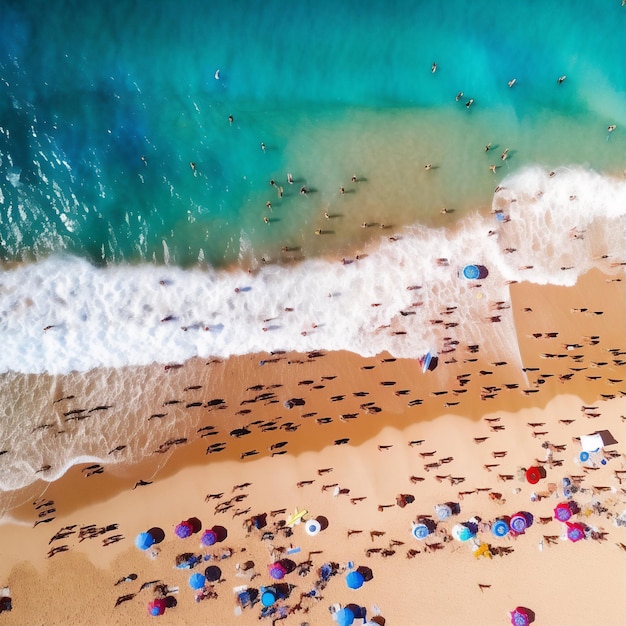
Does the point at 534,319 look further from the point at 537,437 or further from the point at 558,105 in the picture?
the point at 558,105

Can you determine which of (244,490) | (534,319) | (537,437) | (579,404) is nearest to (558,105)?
(534,319)

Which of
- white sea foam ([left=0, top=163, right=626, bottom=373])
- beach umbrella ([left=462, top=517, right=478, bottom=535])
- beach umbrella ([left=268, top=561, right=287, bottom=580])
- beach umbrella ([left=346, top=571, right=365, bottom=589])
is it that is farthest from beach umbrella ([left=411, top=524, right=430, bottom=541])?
white sea foam ([left=0, top=163, right=626, bottom=373])

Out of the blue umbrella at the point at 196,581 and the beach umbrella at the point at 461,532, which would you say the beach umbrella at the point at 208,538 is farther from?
the beach umbrella at the point at 461,532

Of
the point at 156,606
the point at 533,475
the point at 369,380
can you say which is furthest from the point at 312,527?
the point at 533,475

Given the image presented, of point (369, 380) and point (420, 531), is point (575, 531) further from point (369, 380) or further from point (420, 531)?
point (369, 380)

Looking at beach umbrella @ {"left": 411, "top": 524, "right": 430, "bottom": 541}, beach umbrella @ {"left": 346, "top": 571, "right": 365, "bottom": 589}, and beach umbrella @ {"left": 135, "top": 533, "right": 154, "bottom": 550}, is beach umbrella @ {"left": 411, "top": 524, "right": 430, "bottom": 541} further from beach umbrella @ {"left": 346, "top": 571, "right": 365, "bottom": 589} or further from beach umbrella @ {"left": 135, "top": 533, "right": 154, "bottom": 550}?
beach umbrella @ {"left": 135, "top": 533, "right": 154, "bottom": 550}

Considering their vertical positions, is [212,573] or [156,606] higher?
[212,573]
